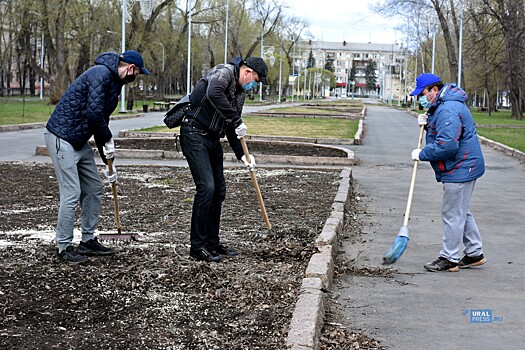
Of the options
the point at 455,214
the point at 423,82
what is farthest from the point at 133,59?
the point at 455,214

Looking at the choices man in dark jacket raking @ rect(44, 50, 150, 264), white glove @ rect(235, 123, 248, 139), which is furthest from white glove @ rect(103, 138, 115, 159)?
white glove @ rect(235, 123, 248, 139)

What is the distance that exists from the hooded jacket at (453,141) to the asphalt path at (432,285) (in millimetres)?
900

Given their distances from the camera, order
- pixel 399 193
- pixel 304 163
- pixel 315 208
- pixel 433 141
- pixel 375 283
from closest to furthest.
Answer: pixel 375 283
pixel 433 141
pixel 315 208
pixel 399 193
pixel 304 163

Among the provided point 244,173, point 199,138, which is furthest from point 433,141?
point 244,173

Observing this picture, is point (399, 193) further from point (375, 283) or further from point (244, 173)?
point (375, 283)

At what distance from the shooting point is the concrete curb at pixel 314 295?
4.36 metres

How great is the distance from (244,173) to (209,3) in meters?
54.8

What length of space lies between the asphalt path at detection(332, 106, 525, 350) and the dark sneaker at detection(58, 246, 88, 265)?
81.4 inches

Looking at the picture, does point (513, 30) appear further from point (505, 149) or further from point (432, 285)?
point (432, 285)

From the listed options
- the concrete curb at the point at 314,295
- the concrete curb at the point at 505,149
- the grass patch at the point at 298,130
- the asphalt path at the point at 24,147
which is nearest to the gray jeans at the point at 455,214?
the concrete curb at the point at 314,295

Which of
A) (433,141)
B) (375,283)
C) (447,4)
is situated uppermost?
(447,4)

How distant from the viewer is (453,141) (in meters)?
6.41

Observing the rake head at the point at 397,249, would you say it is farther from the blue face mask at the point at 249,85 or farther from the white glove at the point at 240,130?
the blue face mask at the point at 249,85

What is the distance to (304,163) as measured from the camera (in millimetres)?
15961
